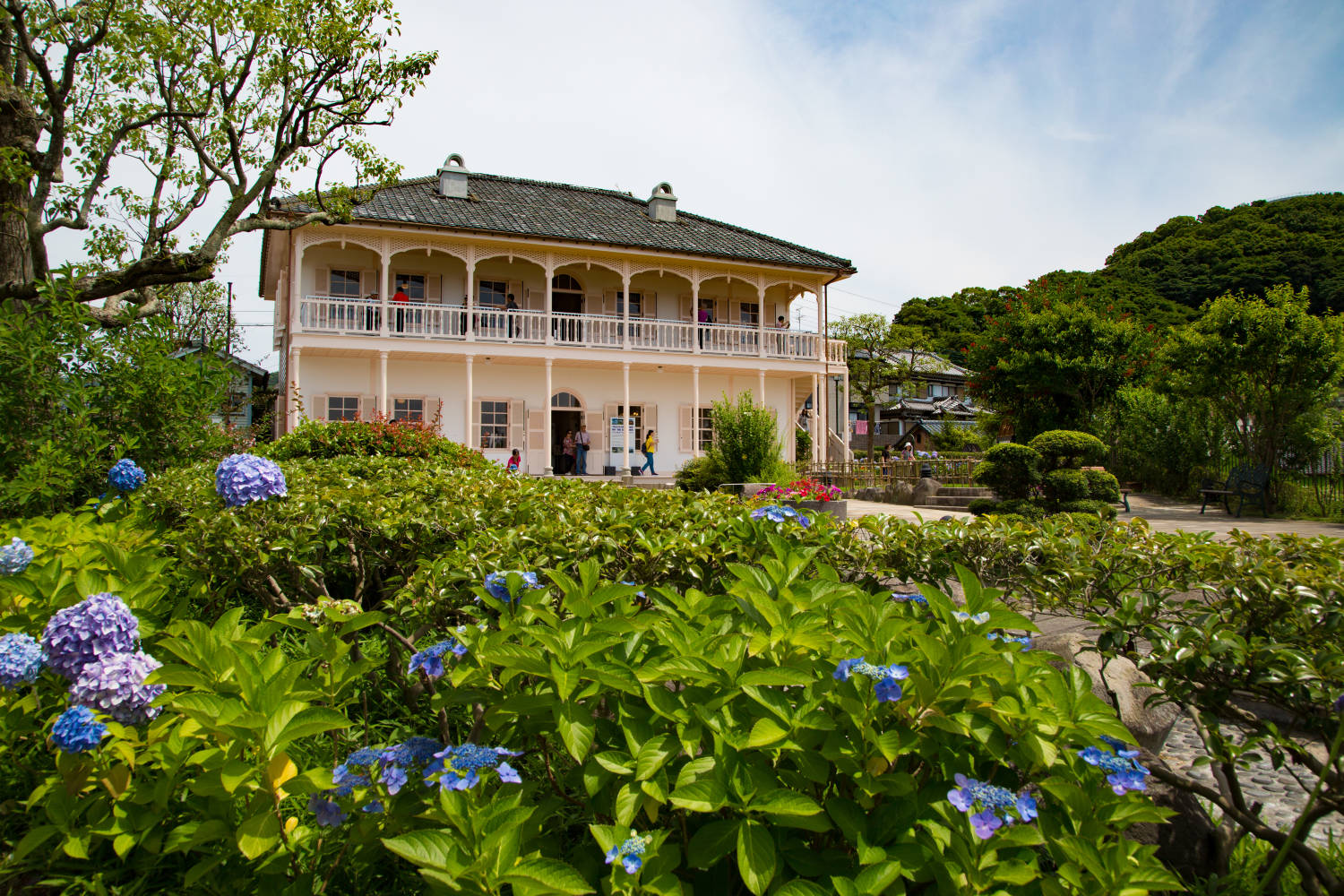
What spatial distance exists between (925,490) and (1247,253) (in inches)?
1729

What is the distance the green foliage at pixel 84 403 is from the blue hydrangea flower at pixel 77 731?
3878 mm

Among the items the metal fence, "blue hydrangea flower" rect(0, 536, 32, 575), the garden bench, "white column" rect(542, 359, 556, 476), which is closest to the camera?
"blue hydrangea flower" rect(0, 536, 32, 575)

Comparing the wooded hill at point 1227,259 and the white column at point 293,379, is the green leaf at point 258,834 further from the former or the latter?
the wooded hill at point 1227,259

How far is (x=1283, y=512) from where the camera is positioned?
14.0 m

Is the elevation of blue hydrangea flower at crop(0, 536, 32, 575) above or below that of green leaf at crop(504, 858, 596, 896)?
above

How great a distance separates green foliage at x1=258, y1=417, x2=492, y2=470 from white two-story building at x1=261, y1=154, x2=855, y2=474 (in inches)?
321

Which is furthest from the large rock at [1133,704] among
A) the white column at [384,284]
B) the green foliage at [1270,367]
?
the white column at [384,284]

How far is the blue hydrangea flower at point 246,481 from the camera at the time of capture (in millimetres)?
3170

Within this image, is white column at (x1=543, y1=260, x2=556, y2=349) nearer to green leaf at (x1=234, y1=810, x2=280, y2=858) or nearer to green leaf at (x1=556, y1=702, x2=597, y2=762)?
green leaf at (x1=234, y1=810, x2=280, y2=858)

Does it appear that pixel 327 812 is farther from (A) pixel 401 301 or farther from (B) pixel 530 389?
(B) pixel 530 389

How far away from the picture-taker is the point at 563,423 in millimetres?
21578

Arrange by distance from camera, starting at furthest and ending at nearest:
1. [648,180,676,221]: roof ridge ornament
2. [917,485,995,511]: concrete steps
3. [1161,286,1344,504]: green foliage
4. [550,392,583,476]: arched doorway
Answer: [648,180,676,221]: roof ridge ornament < [550,392,583,476]: arched doorway < [917,485,995,511]: concrete steps < [1161,286,1344,504]: green foliage

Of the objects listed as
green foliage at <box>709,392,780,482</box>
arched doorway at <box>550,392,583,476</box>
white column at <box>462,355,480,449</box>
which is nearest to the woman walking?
arched doorway at <box>550,392,583,476</box>

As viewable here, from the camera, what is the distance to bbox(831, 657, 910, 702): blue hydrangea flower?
48.2 inches
